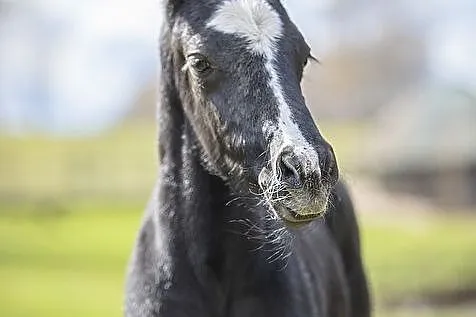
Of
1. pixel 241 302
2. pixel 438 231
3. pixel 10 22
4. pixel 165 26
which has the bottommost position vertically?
pixel 438 231

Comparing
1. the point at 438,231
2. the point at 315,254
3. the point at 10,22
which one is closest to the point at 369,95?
the point at 10,22

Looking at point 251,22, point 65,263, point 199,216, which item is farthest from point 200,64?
point 65,263

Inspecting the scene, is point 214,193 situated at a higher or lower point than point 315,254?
higher

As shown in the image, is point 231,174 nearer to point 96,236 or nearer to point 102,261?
point 102,261

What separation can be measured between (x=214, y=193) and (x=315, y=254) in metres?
0.98

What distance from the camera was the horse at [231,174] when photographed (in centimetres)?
350

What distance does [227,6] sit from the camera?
386cm

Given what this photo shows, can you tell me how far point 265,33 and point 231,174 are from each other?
65 centimetres

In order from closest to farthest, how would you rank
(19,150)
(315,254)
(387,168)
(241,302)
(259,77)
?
1. (259,77)
2. (241,302)
3. (315,254)
4. (387,168)
5. (19,150)

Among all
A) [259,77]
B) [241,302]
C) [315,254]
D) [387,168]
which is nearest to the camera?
[259,77]

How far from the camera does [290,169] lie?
10.9ft

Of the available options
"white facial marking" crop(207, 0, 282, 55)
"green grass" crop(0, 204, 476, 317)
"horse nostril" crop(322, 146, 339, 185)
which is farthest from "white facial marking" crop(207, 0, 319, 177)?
"green grass" crop(0, 204, 476, 317)

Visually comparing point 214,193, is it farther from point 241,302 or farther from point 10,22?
point 10,22

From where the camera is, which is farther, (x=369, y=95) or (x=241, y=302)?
(x=369, y=95)
